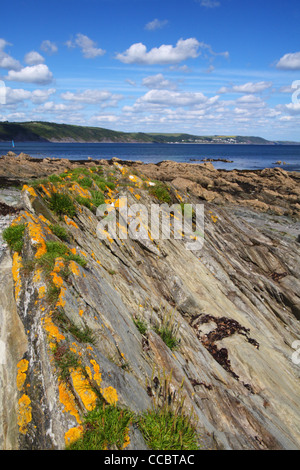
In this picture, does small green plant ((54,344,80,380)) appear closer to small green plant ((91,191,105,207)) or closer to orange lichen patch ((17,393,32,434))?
orange lichen patch ((17,393,32,434))

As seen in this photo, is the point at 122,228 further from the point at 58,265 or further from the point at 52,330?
the point at 52,330

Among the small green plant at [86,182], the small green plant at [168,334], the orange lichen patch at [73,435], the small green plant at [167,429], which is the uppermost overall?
the small green plant at [86,182]

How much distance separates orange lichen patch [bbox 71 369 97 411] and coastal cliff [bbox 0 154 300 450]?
21 millimetres

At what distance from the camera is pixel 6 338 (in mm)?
6992

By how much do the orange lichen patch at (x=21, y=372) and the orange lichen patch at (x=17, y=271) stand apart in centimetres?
198

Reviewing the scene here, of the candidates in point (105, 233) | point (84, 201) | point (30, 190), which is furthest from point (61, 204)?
point (105, 233)

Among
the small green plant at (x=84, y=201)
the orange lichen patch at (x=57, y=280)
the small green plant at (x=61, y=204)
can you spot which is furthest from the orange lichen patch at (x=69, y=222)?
the orange lichen patch at (x=57, y=280)

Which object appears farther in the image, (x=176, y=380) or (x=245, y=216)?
(x=245, y=216)

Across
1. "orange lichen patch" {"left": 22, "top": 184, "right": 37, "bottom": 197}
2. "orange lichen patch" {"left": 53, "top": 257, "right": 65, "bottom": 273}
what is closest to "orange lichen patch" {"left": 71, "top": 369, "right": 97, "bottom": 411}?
"orange lichen patch" {"left": 53, "top": 257, "right": 65, "bottom": 273}

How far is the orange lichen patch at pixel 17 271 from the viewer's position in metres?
7.86

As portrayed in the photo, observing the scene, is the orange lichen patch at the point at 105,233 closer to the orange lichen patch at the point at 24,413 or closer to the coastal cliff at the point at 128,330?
the coastal cliff at the point at 128,330

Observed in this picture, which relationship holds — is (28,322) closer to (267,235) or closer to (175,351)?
(175,351)

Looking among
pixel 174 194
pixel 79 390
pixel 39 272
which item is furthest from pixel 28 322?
pixel 174 194
